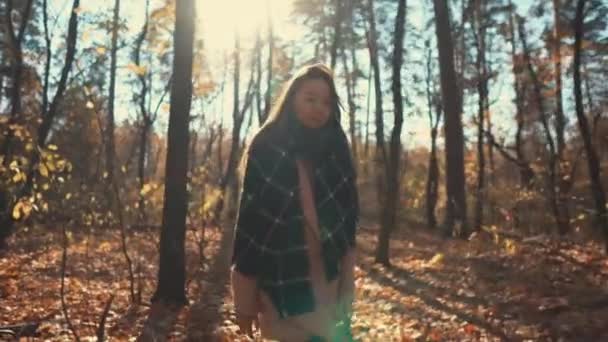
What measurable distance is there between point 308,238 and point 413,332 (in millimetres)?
4312

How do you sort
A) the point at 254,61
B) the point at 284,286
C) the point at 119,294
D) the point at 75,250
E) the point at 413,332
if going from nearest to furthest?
the point at 284,286 → the point at 413,332 → the point at 119,294 → the point at 75,250 → the point at 254,61

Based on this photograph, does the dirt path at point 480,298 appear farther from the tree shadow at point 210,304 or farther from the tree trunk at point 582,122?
the tree trunk at point 582,122

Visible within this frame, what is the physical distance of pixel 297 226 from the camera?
2373mm

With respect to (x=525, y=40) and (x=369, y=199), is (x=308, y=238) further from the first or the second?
(x=369, y=199)

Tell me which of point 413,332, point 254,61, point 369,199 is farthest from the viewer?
point 369,199

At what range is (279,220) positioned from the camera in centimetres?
238

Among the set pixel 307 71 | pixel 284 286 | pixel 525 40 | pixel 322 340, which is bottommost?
pixel 322 340

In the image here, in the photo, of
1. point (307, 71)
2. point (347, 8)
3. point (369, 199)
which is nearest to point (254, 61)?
point (347, 8)

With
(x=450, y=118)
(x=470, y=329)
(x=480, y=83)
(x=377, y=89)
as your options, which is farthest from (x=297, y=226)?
(x=480, y=83)

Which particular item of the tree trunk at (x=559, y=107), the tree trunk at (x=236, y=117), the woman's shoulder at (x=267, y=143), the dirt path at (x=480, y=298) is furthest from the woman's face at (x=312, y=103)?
the tree trunk at (x=236, y=117)

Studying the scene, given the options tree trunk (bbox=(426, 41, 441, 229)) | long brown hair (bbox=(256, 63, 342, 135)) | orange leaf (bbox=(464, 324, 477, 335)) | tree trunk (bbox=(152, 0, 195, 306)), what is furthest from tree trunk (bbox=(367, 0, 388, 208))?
long brown hair (bbox=(256, 63, 342, 135))

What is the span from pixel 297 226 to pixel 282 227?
62mm

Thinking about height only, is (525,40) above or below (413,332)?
above

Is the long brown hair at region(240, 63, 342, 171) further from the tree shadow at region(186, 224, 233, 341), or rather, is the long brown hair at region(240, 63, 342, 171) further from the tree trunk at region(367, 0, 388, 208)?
the tree trunk at region(367, 0, 388, 208)
